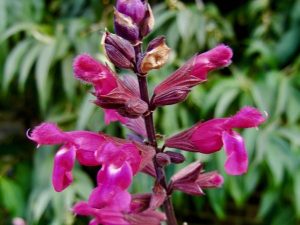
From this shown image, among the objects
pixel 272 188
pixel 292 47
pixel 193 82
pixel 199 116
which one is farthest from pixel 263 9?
pixel 193 82

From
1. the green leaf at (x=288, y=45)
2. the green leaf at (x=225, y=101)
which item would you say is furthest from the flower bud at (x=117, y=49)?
the green leaf at (x=288, y=45)

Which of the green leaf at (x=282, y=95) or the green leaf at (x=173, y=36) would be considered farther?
the green leaf at (x=173, y=36)

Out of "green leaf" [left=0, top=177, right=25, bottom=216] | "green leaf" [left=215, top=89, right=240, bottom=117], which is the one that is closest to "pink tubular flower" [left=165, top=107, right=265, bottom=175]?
"green leaf" [left=215, top=89, right=240, bottom=117]

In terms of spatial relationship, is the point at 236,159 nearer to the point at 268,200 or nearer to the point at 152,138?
the point at 152,138

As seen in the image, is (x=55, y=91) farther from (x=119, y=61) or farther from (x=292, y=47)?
(x=119, y=61)

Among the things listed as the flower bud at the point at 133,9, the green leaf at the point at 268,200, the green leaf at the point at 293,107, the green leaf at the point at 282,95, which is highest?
the flower bud at the point at 133,9

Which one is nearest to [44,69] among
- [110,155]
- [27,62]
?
[27,62]

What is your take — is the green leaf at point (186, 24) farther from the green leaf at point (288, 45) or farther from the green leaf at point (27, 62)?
the green leaf at point (27, 62)
